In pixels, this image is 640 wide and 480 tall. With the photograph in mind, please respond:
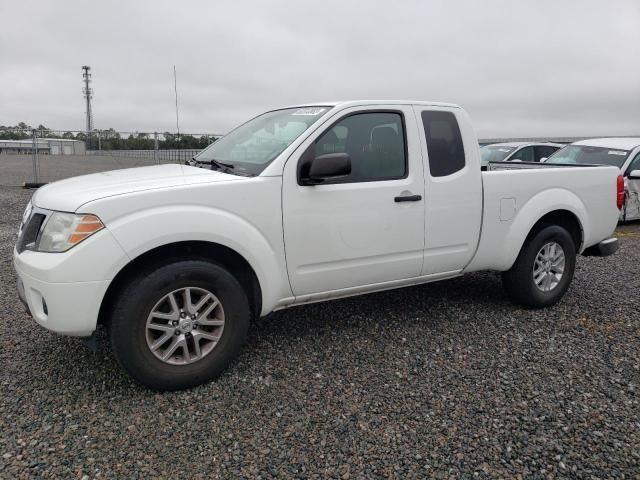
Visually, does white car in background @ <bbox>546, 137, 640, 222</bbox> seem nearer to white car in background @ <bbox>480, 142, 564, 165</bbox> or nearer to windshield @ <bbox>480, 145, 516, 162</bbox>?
white car in background @ <bbox>480, 142, 564, 165</bbox>

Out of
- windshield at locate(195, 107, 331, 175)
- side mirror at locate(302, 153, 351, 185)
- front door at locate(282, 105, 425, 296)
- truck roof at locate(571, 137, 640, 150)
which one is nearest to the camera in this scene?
side mirror at locate(302, 153, 351, 185)

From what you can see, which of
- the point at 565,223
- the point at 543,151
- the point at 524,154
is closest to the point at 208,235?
the point at 565,223

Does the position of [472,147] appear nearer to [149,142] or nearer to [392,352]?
[392,352]

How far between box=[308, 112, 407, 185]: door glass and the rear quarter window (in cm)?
25

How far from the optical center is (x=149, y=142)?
15203mm

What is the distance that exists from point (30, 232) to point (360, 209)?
6.88ft

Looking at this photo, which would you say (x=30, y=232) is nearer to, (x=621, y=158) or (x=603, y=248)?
(x=603, y=248)

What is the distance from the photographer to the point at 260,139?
3887mm

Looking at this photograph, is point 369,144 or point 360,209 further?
point 369,144

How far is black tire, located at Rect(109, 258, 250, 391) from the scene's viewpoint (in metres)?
2.94

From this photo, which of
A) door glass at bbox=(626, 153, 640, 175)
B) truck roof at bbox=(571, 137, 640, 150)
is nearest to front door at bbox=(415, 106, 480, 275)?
door glass at bbox=(626, 153, 640, 175)

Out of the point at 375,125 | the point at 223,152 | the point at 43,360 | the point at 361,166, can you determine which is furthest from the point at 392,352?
the point at 43,360

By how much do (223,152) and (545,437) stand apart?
2950 millimetres

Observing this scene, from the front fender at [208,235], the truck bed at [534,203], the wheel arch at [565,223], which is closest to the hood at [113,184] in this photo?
the front fender at [208,235]
